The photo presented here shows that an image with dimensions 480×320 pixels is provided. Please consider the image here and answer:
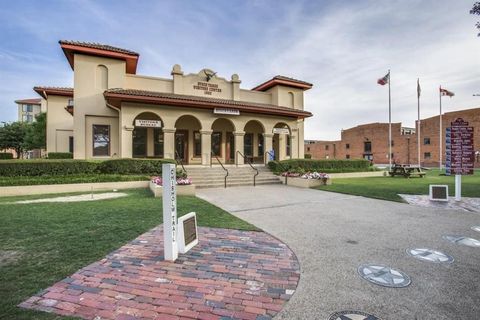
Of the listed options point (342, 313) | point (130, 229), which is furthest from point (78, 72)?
point (342, 313)

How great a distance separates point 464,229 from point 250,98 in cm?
1685

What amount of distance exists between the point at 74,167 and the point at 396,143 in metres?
49.5

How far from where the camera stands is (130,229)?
203 inches

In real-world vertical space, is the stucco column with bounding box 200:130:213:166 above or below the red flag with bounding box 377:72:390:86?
below

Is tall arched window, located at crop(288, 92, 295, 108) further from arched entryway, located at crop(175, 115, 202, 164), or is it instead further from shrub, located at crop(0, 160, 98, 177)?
shrub, located at crop(0, 160, 98, 177)

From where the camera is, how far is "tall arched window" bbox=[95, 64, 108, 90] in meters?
15.8

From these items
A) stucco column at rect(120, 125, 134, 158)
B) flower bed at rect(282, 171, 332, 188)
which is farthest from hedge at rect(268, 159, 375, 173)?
stucco column at rect(120, 125, 134, 158)

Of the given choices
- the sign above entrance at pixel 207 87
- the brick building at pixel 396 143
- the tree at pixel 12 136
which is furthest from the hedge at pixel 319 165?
the tree at pixel 12 136

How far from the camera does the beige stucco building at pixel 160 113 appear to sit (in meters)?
14.8

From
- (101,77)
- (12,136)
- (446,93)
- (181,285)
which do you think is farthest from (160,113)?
(12,136)

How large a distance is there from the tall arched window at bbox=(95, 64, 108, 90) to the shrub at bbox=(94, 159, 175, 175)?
6301 millimetres

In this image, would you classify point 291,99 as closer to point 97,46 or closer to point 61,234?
point 97,46

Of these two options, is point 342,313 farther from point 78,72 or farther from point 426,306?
point 78,72

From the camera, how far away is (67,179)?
35.6 ft
